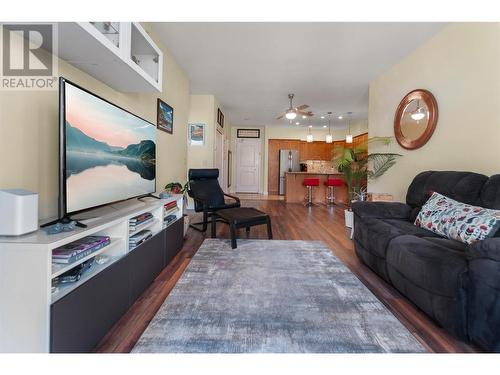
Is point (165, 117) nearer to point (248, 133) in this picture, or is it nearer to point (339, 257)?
point (339, 257)

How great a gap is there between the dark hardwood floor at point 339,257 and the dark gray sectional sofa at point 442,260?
0.07 meters

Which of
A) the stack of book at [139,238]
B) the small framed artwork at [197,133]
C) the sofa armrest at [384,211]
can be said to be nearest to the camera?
the stack of book at [139,238]

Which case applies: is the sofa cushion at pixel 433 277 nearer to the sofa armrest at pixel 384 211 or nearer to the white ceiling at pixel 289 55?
the sofa armrest at pixel 384 211

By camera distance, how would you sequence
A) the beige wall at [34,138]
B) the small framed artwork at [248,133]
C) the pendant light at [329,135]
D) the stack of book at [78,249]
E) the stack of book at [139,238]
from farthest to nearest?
the small framed artwork at [248,133] < the pendant light at [329,135] < the stack of book at [139,238] < the beige wall at [34,138] < the stack of book at [78,249]

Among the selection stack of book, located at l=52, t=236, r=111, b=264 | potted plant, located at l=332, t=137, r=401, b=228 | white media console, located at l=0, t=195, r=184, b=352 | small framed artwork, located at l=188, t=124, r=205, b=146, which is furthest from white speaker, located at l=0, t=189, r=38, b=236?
small framed artwork, located at l=188, t=124, r=205, b=146

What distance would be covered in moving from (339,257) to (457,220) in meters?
1.10

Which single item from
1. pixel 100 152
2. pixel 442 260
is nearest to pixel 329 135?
pixel 442 260

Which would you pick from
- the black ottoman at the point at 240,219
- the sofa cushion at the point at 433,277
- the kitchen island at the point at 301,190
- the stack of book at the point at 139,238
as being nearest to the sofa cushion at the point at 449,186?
the sofa cushion at the point at 433,277

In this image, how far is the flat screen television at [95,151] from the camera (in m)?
1.23
